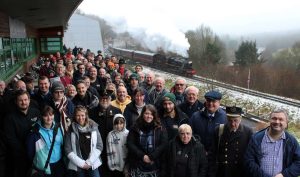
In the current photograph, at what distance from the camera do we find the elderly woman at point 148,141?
4.03m

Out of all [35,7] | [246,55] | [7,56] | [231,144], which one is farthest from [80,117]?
Result: [246,55]

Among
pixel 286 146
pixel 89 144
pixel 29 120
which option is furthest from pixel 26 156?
pixel 286 146

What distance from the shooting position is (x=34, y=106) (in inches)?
166

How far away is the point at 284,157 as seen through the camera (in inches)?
140

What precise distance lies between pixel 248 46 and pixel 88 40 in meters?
20.9

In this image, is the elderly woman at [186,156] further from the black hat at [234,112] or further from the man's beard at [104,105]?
the man's beard at [104,105]

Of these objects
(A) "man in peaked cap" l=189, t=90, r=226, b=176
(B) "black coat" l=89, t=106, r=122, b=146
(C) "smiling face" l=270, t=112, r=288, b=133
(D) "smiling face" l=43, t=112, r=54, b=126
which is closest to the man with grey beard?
(B) "black coat" l=89, t=106, r=122, b=146

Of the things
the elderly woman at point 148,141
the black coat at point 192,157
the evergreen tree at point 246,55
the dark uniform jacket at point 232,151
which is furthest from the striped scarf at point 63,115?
the evergreen tree at point 246,55

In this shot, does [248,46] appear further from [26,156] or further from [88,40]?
[26,156]

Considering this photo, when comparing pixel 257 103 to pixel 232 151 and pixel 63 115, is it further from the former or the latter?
pixel 63 115

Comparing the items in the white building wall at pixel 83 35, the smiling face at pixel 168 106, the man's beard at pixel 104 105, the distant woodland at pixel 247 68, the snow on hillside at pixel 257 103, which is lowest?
the snow on hillside at pixel 257 103

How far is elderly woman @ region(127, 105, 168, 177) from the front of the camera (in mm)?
4027

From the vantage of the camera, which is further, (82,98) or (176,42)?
(176,42)

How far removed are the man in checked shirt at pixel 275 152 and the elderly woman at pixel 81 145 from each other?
6.00 ft
